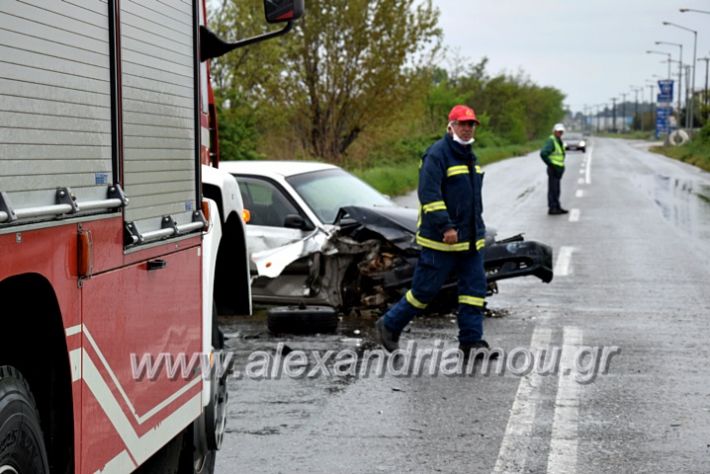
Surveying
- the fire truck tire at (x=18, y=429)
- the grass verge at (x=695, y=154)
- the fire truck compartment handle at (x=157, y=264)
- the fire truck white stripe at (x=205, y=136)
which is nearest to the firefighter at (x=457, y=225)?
the fire truck white stripe at (x=205, y=136)

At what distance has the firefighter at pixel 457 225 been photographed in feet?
28.6

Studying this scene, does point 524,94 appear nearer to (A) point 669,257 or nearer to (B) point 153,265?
(A) point 669,257

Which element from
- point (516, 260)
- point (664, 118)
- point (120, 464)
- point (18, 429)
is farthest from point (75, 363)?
point (664, 118)

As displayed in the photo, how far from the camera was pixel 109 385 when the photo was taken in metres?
3.58

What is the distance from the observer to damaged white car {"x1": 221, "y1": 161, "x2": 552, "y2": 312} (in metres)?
10.4

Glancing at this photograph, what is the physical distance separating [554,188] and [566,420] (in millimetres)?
16774

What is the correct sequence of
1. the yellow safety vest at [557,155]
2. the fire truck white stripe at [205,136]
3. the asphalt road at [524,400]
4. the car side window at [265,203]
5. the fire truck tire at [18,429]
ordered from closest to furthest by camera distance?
the fire truck tire at [18,429] → the fire truck white stripe at [205,136] → the asphalt road at [524,400] → the car side window at [265,203] → the yellow safety vest at [557,155]

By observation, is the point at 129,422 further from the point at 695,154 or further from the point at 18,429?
the point at 695,154

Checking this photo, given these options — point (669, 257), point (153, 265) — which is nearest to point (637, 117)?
point (669, 257)

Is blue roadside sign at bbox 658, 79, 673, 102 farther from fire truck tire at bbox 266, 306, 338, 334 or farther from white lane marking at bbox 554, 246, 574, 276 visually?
fire truck tire at bbox 266, 306, 338, 334

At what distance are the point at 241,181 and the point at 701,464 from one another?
640 centimetres

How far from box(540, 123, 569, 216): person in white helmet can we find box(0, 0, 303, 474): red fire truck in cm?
1869

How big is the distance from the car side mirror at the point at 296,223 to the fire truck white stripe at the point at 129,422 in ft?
20.3

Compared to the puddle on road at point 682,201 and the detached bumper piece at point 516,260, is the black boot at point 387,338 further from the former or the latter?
the puddle on road at point 682,201
